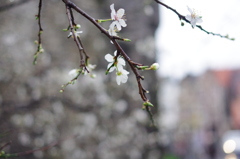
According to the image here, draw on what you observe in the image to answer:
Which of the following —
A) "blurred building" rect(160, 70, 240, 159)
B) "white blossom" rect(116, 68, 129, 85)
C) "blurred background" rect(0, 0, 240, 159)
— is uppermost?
"blurred building" rect(160, 70, 240, 159)

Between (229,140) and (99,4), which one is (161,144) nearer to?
(99,4)

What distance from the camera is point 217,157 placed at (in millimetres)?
8516

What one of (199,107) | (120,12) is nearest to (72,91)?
(120,12)

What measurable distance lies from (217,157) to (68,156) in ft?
21.6

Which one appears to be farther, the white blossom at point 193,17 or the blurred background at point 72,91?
the blurred background at point 72,91

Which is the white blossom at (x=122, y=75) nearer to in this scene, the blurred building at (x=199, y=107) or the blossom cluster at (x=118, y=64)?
Result: the blossom cluster at (x=118, y=64)

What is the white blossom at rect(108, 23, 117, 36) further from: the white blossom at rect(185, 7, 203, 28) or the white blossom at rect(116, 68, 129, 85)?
the white blossom at rect(185, 7, 203, 28)

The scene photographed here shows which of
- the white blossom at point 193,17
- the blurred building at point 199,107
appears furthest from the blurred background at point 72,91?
the blurred building at point 199,107

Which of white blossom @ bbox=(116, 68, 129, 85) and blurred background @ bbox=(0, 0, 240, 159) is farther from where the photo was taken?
blurred background @ bbox=(0, 0, 240, 159)

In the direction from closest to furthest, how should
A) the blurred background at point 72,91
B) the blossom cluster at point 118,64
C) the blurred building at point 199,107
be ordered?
the blossom cluster at point 118,64 → the blurred background at point 72,91 → the blurred building at point 199,107

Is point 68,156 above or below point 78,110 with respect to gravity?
below

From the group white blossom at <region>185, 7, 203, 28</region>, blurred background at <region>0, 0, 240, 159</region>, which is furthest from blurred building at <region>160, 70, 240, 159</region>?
white blossom at <region>185, 7, 203, 28</region>

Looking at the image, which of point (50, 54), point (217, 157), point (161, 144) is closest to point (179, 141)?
point (217, 157)

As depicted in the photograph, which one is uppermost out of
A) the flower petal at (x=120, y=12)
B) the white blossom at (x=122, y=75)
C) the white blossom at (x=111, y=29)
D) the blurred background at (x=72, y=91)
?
the blurred background at (x=72, y=91)
